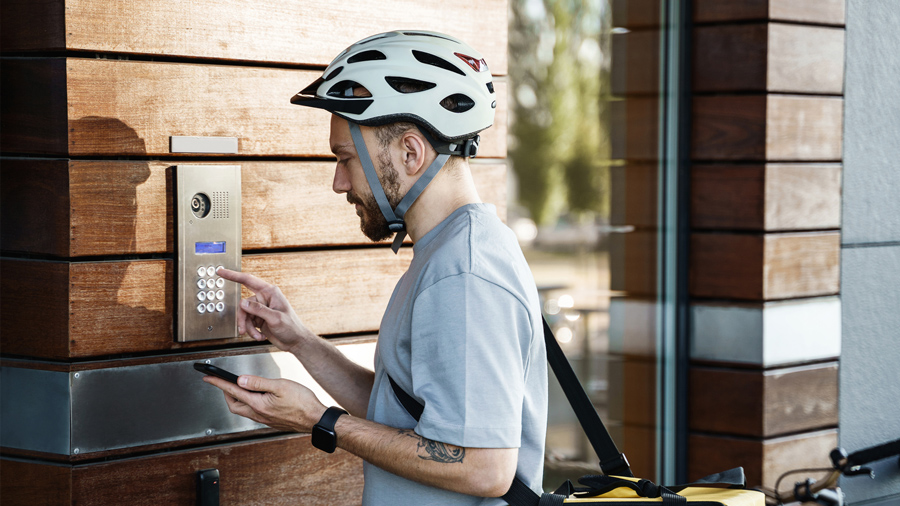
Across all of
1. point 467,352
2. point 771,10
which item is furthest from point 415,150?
point 771,10

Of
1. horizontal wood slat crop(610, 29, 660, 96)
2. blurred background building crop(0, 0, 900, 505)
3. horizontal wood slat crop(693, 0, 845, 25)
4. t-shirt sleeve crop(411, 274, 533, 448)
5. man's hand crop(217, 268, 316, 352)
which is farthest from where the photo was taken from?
horizontal wood slat crop(610, 29, 660, 96)

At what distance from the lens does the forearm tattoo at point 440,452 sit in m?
1.83

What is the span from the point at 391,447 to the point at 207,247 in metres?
1.19

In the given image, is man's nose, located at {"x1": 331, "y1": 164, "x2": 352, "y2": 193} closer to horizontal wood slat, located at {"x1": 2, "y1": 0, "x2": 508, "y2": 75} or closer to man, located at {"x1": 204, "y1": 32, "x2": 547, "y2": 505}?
man, located at {"x1": 204, "y1": 32, "x2": 547, "y2": 505}

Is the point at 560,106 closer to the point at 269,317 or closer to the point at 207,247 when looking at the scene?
the point at 207,247

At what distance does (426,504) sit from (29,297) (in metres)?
1.50

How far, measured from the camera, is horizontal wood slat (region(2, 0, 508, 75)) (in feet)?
8.51

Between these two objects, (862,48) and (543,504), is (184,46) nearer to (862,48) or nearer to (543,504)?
(543,504)

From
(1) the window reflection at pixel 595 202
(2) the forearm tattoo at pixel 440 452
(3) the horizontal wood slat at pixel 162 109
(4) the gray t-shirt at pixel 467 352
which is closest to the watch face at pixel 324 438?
(4) the gray t-shirt at pixel 467 352

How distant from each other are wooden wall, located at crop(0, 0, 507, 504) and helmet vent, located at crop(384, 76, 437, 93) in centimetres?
92

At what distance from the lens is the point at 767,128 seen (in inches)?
164

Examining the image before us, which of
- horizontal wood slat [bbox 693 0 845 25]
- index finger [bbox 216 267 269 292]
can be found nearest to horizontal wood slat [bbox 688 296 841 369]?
horizontal wood slat [bbox 693 0 845 25]

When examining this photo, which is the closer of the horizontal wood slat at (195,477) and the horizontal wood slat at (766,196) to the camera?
the horizontal wood slat at (195,477)

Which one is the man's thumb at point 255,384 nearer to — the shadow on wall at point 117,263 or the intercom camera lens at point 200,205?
the shadow on wall at point 117,263
